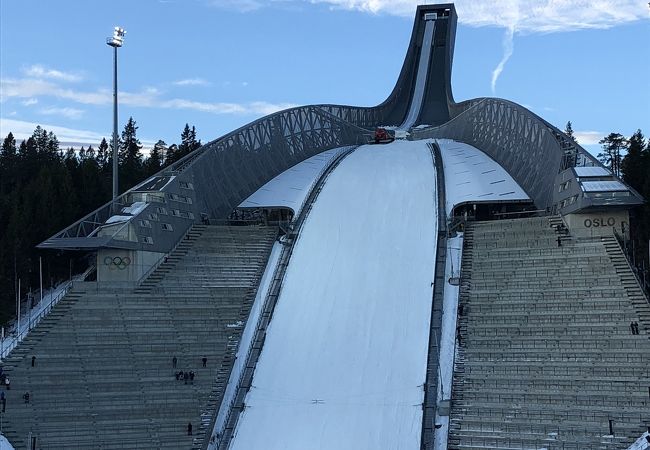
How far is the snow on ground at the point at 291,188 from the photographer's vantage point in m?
37.1

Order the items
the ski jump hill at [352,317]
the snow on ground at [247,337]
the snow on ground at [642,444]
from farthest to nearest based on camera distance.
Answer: the snow on ground at [247,337] → the ski jump hill at [352,317] → the snow on ground at [642,444]

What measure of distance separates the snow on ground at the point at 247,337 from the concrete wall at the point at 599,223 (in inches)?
432

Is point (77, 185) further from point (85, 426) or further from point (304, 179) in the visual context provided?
point (85, 426)

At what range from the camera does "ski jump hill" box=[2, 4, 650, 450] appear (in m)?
22.4

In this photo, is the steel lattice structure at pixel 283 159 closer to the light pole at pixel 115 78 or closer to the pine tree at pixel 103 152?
the light pole at pixel 115 78

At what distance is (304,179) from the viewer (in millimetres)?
40531

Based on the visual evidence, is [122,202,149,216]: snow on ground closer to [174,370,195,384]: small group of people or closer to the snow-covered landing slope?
the snow-covered landing slope

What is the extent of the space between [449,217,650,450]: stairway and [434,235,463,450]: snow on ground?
253 millimetres

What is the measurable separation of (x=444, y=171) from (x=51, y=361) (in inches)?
839

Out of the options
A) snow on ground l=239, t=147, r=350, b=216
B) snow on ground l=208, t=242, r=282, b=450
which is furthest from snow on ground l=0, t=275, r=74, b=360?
snow on ground l=239, t=147, r=350, b=216

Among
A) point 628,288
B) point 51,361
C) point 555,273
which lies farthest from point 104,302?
point 628,288

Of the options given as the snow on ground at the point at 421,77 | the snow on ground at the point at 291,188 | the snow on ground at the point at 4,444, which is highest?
the snow on ground at the point at 421,77

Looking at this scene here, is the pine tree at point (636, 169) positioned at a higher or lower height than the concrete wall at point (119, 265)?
higher

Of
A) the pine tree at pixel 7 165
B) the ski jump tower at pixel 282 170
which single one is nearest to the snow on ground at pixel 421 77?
the ski jump tower at pixel 282 170
